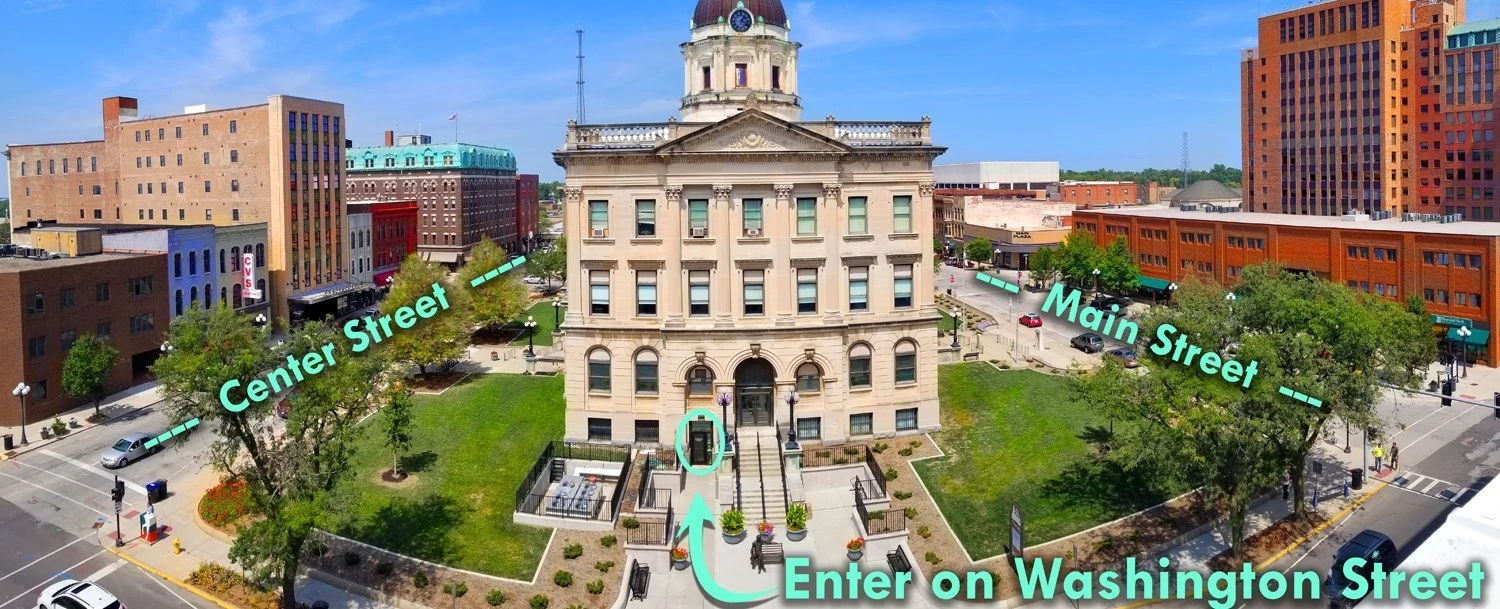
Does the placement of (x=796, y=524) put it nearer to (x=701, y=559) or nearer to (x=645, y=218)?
(x=701, y=559)

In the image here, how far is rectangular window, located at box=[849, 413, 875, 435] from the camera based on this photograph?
4653 cm

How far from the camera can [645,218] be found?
44594 millimetres

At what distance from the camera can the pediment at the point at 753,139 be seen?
142 feet

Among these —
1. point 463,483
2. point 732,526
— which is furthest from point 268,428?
point 732,526

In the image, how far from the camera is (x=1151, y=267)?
10006cm

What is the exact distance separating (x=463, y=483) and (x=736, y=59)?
84.8ft

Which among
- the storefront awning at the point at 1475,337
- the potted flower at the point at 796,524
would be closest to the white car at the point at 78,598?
the potted flower at the point at 796,524

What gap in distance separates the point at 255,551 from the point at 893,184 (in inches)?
1225

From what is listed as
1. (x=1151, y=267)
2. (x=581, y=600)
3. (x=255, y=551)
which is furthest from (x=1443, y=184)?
(x=255, y=551)

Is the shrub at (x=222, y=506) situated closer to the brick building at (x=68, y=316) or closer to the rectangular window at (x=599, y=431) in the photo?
the rectangular window at (x=599, y=431)

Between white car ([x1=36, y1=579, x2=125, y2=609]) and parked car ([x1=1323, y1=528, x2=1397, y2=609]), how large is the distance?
3901cm

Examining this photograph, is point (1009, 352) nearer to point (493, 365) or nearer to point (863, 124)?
point (863, 124)

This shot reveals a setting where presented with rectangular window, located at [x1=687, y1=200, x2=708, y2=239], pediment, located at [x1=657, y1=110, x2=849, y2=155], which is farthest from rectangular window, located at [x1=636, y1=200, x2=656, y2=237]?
pediment, located at [x1=657, y1=110, x2=849, y2=155]

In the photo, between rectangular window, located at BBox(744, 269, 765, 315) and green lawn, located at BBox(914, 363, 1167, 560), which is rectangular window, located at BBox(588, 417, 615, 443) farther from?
green lawn, located at BBox(914, 363, 1167, 560)
